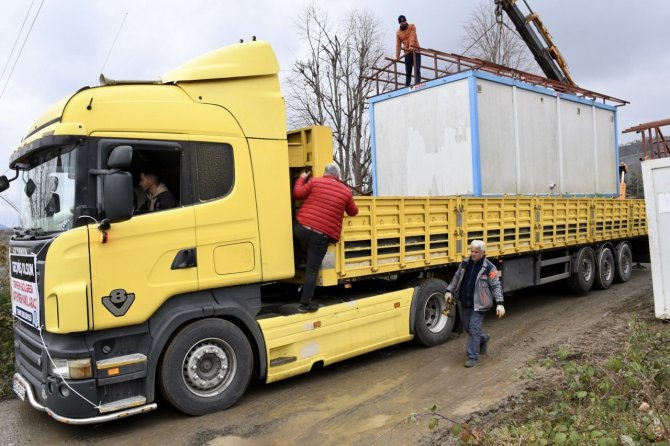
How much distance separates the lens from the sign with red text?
4258 mm

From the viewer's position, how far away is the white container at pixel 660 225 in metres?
7.60

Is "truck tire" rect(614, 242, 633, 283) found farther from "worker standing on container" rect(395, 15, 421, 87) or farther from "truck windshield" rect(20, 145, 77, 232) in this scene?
"truck windshield" rect(20, 145, 77, 232)

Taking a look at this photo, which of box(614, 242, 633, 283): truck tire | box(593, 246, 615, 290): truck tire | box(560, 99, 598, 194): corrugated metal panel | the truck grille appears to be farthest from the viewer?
box(614, 242, 633, 283): truck tire

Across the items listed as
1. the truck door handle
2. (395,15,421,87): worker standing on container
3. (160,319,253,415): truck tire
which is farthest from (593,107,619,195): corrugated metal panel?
the truck door handle

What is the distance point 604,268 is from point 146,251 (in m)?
9.96

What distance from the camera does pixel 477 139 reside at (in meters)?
8.57

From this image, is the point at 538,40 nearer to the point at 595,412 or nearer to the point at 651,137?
the point at 651,137

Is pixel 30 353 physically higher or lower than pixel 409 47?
lower

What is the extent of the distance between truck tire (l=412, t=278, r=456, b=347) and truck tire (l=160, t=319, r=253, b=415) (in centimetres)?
255

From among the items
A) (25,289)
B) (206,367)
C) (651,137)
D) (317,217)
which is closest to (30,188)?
(25,289)

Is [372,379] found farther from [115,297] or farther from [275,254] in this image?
[115,297]

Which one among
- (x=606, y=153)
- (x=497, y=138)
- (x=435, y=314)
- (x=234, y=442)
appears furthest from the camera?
(x=606, y=153)

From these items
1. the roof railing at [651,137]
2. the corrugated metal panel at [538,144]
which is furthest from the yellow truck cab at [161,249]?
the roof railing at [651,137]

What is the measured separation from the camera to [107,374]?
4.25 meters
